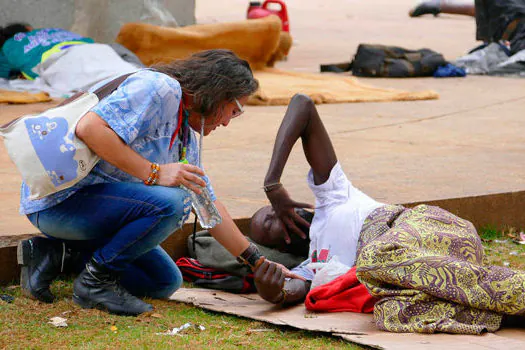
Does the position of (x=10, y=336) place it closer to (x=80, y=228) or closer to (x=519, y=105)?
(x=80, y=228)

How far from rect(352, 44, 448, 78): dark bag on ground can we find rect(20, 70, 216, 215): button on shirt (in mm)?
8437

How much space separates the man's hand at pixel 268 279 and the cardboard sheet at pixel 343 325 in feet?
0.26

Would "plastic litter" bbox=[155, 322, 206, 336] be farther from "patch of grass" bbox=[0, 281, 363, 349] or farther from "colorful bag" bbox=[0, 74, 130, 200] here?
"colorful bag" bbox=[0, 74, 130, 200]

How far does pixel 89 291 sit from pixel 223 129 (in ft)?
14.0

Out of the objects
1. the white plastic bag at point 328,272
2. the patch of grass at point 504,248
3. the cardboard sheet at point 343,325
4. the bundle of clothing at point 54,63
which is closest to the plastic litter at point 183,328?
the cardboard sheet at point 343,325

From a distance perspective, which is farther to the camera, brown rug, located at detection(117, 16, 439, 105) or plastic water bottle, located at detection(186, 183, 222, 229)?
brown rug, located at detection(117, 16, 439, 105)

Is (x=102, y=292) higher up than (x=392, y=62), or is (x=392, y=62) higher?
(x=102, y=292)

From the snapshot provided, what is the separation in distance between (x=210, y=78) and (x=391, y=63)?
8621mm

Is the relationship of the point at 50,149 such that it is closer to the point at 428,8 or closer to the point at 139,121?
the point at 139,121

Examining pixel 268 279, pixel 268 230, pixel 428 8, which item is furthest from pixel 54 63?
pixel 428 8

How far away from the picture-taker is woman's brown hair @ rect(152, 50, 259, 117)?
3395 mm

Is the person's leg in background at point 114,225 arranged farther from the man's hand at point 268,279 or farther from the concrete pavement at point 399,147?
the concrete pavement at point 399,147

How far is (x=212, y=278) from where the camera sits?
13.6 ft

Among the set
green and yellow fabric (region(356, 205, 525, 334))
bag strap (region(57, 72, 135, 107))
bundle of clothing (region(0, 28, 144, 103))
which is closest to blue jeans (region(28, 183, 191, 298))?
bag strap (region(57, 72, 135, 107))
